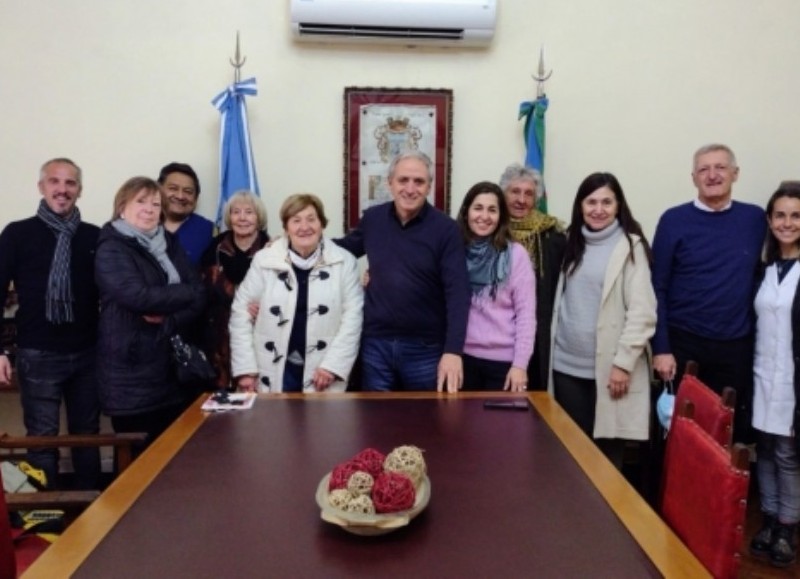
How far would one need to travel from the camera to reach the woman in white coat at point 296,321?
2.36 meters

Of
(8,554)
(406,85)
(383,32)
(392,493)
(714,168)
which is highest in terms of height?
(383,32)

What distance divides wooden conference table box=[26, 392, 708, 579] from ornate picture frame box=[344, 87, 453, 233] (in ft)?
5.98

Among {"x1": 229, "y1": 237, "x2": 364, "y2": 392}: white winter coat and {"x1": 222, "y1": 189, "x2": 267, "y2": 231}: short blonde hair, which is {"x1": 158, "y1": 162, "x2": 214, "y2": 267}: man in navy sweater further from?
{"x1": 229, "y1": 237, "x2": 364, "y2": 392}: white winter coat

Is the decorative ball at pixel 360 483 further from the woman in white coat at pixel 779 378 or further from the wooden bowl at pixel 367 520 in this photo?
the woman in white coat at pixel 779 378

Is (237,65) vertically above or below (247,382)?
above

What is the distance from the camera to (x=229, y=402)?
2.03m

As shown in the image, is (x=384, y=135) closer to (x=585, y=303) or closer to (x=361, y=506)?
(x=585, y=303)

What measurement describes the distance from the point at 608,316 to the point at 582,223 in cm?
39

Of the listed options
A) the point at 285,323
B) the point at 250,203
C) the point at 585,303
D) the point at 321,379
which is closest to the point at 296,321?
the point at 285,323

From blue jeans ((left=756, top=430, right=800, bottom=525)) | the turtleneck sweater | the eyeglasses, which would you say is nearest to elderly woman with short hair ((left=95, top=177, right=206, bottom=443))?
the turtleneck sweater

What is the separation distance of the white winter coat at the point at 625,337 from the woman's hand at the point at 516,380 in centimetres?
38

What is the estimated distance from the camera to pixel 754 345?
2645 mm

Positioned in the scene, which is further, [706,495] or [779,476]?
[779,476]

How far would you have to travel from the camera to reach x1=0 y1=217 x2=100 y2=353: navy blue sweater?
2.61 meters
